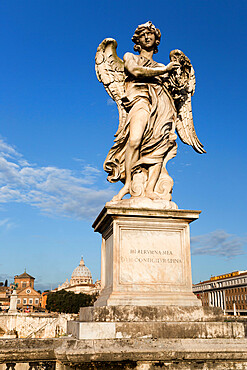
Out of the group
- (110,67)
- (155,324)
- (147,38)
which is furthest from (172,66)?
(155,324)

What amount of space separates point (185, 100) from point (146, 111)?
47.2 inches

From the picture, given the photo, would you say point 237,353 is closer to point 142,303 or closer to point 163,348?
point 163,348

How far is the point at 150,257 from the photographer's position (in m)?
6.04

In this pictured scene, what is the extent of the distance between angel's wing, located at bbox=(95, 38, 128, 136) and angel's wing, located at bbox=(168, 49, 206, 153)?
3.68 ft

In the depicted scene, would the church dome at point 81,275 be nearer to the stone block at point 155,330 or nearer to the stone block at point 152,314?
the stone block at point 152,314

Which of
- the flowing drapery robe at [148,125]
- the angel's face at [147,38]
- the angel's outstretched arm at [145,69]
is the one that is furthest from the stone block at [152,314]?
the angel's face at [147,38]

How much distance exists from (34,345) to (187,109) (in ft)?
17.2

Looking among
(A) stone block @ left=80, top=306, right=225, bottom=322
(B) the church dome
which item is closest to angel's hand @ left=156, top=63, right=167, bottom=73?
(A) stone block @ left=80, top=306, right=225, bottom=322

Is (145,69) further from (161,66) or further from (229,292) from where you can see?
(229,292)

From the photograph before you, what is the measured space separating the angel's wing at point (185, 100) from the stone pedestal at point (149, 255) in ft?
6.40

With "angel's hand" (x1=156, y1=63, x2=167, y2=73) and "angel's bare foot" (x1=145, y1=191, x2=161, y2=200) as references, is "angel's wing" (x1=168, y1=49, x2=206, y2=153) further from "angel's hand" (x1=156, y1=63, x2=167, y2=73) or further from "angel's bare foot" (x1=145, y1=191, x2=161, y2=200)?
"angel's bare foot" (x1=145, y1=191, x2=161, y2=200)

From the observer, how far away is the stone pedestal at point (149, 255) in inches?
229

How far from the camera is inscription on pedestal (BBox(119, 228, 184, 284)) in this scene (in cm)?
590

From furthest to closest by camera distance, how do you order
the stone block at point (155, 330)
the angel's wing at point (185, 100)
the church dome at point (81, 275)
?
the church dome at point (81, 275) → the angel's wing at point (185, 100) → the stone block at point (155, 330)
